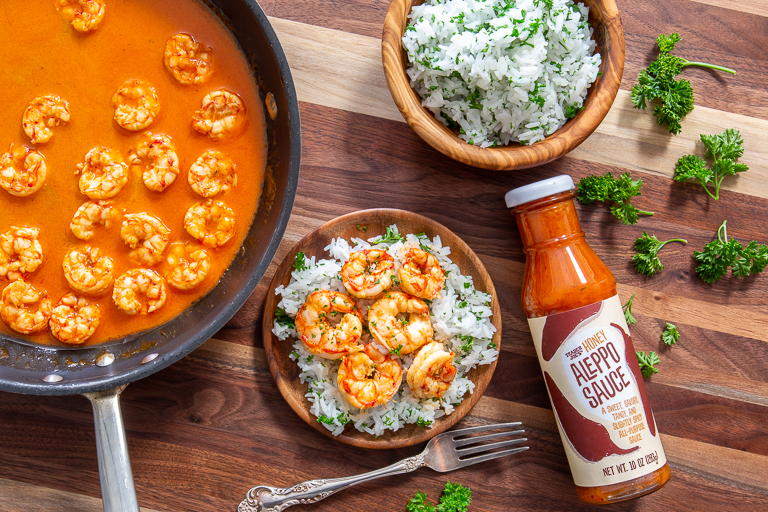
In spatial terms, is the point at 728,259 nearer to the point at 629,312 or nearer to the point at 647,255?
the point at 647,255

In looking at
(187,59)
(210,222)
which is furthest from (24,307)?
(187,59)

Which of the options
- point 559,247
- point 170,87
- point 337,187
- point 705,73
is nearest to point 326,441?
point 337,187

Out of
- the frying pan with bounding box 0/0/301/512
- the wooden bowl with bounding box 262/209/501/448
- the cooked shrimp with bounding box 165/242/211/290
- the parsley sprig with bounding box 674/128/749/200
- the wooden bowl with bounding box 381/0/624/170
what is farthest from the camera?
the parsley sprig with bounding box 674/128/749/200

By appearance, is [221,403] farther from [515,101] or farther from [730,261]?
[730,261]

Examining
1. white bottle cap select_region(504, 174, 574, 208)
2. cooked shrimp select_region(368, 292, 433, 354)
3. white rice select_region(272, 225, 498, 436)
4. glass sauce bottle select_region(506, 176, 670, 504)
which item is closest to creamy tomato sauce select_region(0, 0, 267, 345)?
white rice select_region(272, 225, 498, 436)

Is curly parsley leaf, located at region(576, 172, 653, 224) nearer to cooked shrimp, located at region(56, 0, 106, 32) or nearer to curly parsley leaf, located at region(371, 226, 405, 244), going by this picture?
curly parsley leaf, located at region(371, 226, 405, 244)

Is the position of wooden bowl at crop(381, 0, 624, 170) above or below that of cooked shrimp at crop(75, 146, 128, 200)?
above
